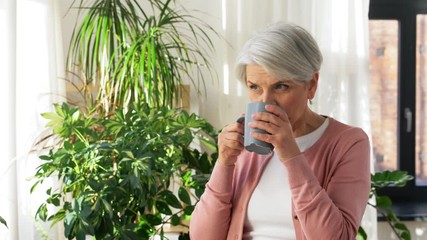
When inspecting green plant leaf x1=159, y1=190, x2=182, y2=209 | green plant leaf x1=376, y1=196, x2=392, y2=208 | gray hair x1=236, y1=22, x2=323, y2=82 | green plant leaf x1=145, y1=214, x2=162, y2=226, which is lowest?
green plant leaf x1=376, y1=196, x2=392, y2=208

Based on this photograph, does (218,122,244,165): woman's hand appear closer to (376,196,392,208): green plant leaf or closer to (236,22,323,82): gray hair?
(236,22,323,82): gray hair

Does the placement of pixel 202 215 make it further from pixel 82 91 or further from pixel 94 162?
pixel 82 91

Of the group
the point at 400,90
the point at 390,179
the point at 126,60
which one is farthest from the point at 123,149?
the point at 400,90

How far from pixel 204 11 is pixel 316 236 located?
1.79 meters

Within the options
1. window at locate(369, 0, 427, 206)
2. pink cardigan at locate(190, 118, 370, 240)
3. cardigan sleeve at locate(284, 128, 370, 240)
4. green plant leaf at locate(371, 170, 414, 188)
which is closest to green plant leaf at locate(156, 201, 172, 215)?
pink cardigan at locate(190, 118, 370, 240)

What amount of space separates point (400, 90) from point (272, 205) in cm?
202

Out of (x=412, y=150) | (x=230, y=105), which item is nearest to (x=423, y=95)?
(x=412, y=150)

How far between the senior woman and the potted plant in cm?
31

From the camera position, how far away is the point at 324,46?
→ 9.85 feet

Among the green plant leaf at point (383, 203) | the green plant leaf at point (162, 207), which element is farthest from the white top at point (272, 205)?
the green plant leaf at point (383, 203)

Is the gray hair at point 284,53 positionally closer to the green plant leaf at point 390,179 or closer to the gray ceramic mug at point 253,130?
the gray ceramic mug at point 253,130

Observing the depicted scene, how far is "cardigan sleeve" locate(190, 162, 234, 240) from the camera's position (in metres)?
1.59

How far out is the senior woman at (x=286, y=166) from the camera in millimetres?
1417

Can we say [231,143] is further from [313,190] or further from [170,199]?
[170,199]
